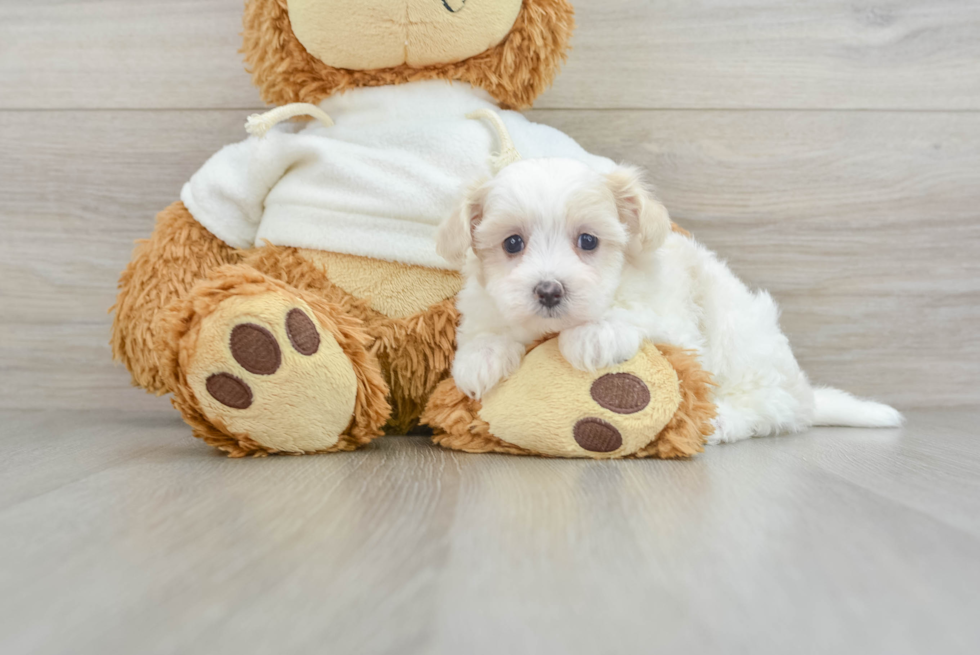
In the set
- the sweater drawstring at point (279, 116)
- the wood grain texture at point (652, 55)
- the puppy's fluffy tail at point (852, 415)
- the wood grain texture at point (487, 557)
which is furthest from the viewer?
the wood grain texture at point (652, 55)

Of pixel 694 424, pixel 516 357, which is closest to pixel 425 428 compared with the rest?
pixel 516 357

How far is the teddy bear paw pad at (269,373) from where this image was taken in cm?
98

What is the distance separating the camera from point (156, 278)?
1.34 meters

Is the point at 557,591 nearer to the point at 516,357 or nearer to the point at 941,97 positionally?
the point at 516,357

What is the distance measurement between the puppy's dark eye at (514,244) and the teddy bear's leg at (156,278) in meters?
0.57

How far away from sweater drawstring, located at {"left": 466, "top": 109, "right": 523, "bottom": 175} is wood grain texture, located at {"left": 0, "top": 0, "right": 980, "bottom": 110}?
0.39 meters

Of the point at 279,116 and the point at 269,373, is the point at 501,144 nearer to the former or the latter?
the point at 279,116

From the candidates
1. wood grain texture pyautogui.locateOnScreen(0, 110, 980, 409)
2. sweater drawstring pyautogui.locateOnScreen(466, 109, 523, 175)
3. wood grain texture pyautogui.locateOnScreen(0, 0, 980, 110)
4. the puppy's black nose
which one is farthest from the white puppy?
wood grain texture pyautogui.locateOnScreen(0, 0, 980, 110)

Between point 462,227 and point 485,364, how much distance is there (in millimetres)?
205

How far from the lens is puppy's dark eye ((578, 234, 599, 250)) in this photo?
1089mm

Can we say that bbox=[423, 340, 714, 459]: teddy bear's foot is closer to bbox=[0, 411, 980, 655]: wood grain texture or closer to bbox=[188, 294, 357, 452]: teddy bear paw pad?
bbox=[0, 411, 980, 655]: wood grain texture

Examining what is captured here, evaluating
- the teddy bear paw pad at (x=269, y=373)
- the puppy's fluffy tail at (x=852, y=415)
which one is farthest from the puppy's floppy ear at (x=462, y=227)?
the puppy's fluffy tail at (x=852, y=415)

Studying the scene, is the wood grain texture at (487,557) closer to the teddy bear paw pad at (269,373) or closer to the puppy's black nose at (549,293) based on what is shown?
the teddy bear paw pad at (269,373)

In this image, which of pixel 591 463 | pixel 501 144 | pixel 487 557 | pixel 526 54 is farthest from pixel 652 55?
pixel 487 557
